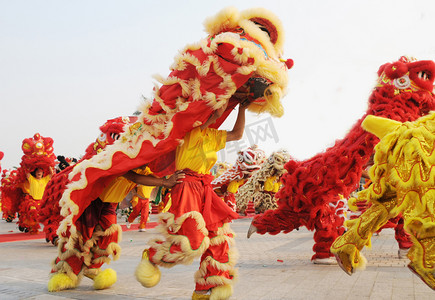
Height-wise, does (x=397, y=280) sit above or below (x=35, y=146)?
below

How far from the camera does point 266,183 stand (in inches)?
401

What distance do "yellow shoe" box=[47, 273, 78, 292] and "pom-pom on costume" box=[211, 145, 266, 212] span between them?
7.58 metres

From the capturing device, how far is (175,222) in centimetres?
264

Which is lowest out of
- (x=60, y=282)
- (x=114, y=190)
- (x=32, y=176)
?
(x=60, y=282)

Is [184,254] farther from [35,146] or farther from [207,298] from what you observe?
[35,146]

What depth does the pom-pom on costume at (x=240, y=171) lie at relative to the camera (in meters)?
10.7

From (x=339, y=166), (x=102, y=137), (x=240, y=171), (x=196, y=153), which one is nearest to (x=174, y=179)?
(x=196, y=153)

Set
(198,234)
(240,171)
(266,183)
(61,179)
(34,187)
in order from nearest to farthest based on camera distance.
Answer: (198,234)
(61,179)
(34,187)
(266,183)
(240,171)

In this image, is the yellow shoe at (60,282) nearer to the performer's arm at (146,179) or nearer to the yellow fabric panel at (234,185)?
the performer's arm at (146,179)

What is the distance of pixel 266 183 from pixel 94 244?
723 cm

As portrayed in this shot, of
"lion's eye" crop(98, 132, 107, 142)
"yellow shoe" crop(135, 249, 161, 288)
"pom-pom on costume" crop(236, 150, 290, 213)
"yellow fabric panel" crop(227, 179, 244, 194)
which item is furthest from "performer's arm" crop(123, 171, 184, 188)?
"yellow fabric panel" crop(227, 179, 244, 194)

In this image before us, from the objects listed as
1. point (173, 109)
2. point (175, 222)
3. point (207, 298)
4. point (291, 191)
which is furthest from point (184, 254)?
point (291, 191)

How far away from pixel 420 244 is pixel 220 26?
2.05 m

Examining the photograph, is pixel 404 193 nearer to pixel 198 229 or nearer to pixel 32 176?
pixel 198 229
